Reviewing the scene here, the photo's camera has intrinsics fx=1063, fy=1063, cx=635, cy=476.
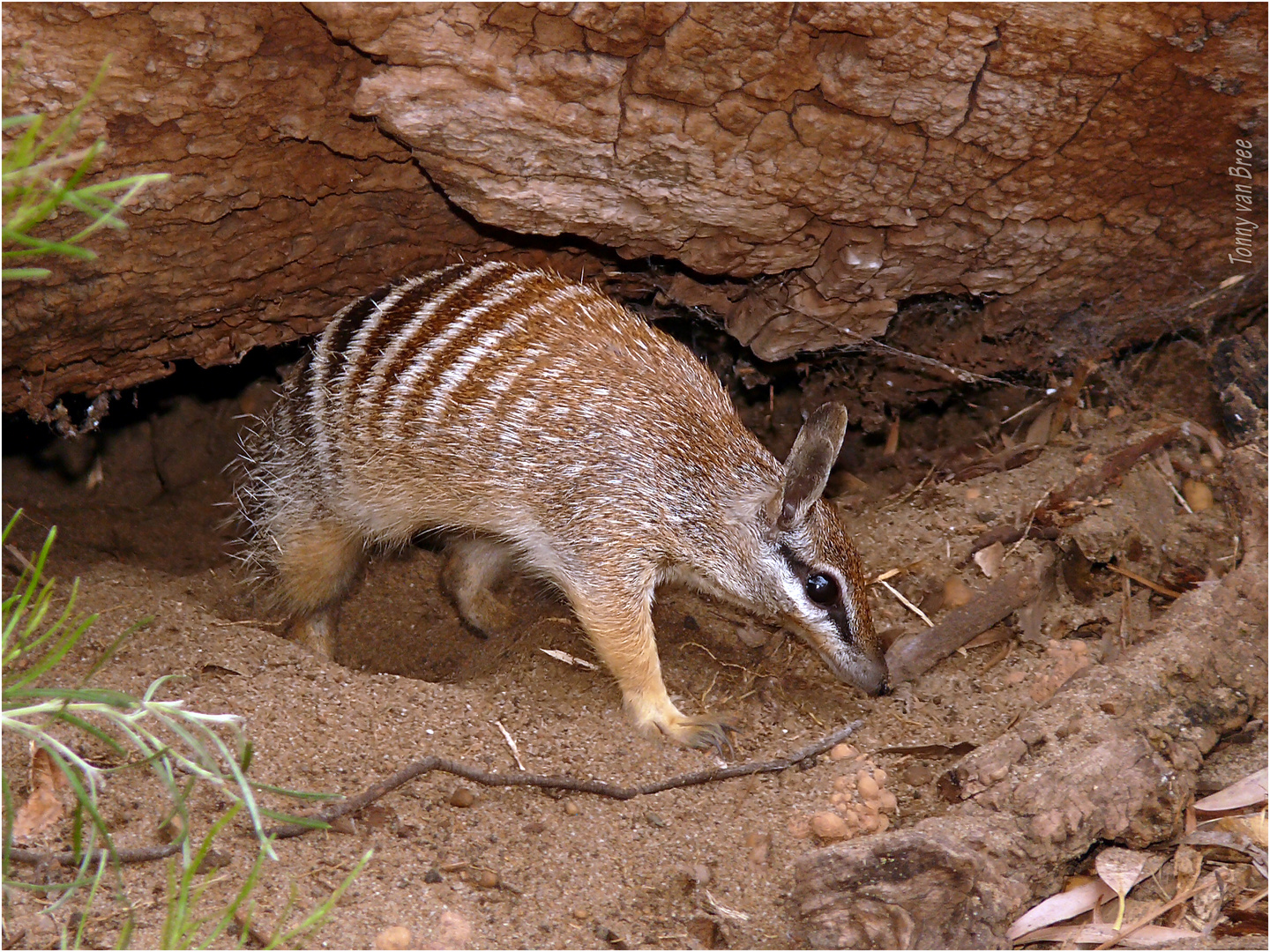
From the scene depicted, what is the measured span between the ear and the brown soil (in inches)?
31.1

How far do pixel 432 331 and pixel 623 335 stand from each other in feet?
2.59

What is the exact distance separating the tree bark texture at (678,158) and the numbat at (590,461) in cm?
39

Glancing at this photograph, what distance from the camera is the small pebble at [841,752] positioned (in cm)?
383

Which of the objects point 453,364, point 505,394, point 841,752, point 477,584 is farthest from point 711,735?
point 453,364

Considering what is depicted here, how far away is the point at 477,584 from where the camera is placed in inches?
205

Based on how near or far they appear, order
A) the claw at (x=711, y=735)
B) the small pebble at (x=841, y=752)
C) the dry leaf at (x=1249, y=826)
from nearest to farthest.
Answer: the dry leaf at (x=1249, y=826) < the small pebble at (x=841, y=752) < the claw at (x=711, y=735)

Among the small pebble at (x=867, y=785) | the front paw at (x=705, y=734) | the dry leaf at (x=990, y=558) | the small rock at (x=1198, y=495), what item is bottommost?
the front paw at (x=705, y=734)

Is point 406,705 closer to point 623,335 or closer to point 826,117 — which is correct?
point 623,335

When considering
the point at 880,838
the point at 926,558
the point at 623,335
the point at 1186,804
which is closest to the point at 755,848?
the point at 880,838

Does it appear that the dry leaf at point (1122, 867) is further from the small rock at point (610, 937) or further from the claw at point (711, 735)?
the small rock at point (610, 937)

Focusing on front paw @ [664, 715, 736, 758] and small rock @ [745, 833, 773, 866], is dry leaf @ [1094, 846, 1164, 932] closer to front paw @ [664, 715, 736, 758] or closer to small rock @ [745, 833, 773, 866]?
small rock @ [745, 833, 773, 866]

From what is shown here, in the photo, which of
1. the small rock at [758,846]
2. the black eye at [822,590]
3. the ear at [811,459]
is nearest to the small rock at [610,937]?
the small rock at [758,846]

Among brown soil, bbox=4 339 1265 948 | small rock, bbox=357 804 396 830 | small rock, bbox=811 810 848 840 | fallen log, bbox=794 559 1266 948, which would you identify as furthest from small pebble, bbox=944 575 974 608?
small rock, bbox=357 804 396 830

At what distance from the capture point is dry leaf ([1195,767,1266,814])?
10.7ft
